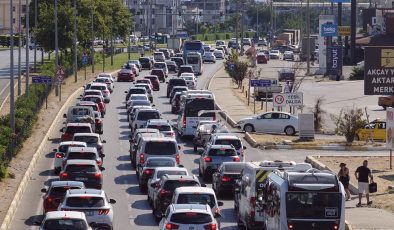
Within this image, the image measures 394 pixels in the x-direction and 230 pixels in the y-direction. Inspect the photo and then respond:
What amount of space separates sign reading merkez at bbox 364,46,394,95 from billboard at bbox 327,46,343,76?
62865mm

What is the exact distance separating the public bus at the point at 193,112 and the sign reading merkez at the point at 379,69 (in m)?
12.1

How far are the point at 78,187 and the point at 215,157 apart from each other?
10541 mm

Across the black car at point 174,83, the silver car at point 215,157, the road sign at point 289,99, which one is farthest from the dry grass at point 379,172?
→ the black car at point 174,83

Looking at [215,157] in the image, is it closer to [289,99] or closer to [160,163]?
[160,163]

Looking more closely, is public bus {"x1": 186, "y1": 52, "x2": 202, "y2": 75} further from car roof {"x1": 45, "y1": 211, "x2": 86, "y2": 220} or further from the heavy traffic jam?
car roof {"x1": 45, "y1": 211, "x2": 86, "y2": 220}

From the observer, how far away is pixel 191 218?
26.9m

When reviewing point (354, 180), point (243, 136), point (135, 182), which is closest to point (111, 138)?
point (243, 136)

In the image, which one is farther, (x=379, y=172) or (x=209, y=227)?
(x=379, y=172)

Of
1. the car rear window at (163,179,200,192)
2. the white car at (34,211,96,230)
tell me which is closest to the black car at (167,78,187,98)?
the car rear window at (163,179,200,192)

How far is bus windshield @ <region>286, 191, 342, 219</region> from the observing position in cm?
2600

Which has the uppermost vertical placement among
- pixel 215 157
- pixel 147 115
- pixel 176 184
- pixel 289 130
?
pixel 147 115

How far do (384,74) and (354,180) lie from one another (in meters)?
5.43

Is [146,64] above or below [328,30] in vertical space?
below

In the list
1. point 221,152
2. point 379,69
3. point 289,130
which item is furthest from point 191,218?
point 289,130
